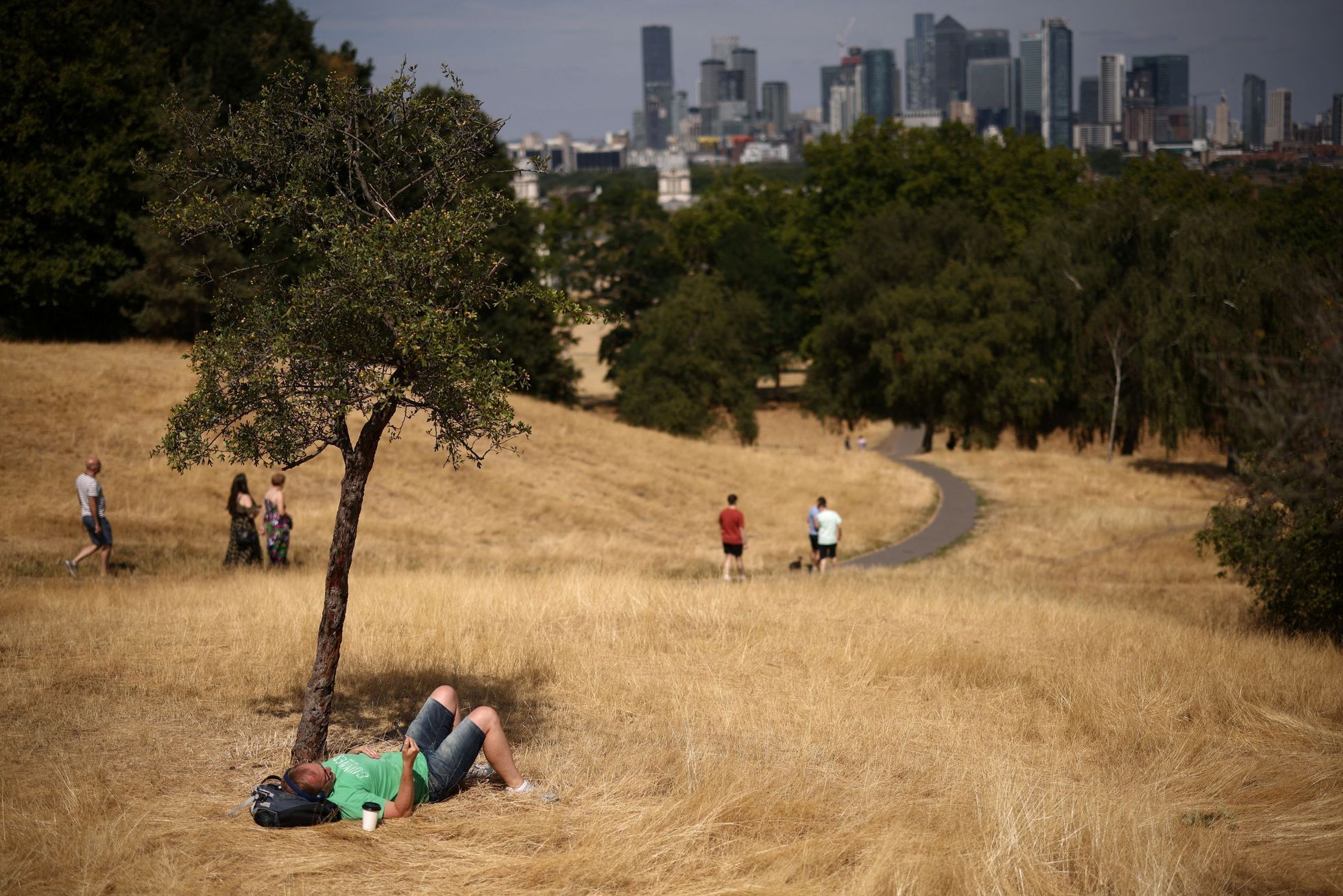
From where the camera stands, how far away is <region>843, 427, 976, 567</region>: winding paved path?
28422mm

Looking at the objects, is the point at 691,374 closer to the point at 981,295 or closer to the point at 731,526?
the point at 981,295

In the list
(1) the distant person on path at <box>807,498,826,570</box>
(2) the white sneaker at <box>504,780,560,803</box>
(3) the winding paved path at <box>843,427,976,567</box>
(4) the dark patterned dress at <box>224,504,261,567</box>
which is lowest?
(3) the winding paved path at <box>843,427,976,567</box>

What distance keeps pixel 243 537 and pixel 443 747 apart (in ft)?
37.3

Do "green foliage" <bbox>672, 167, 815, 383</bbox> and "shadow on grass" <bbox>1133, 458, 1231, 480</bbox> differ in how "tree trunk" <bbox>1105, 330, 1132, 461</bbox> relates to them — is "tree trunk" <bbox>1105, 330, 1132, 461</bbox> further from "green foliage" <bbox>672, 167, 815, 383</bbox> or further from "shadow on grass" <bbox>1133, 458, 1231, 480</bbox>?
"green foliage" <bbox>672, 167, 815, 383</bbox>

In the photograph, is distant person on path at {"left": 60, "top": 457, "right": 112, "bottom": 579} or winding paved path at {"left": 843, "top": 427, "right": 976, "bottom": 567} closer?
distant person on path at {"left": 60, "top": 457, "right": 112, "bottom": 579}

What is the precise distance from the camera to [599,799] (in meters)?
8.33

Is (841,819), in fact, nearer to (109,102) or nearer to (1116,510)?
(1116,510)

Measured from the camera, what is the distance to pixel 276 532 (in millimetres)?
18641

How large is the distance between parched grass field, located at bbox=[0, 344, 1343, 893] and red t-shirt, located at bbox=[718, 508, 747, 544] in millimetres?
1386

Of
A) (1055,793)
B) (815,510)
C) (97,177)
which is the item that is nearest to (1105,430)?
(815,510)

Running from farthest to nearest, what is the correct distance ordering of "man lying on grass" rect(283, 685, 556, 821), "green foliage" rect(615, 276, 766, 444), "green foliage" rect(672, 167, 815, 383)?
"green foliage" rect(672, 167, 815, 383) < "green foliage" rect(615, 276, 766, 444) < "man lying on grass" rect(283, 685, 556, 821)

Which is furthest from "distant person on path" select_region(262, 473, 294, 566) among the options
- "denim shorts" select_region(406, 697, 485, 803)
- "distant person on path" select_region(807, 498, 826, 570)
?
"denim shorts" select_region(406, 697, 485, 803)

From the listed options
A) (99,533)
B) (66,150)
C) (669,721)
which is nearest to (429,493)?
(99,533)

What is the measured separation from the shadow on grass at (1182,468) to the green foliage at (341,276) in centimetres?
4265
